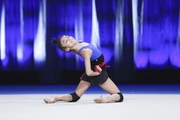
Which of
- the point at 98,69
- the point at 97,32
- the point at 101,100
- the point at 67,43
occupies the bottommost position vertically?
the point at 101,100

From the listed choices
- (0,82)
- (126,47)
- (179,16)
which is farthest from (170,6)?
(0,82)

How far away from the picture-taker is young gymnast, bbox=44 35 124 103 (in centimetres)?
343

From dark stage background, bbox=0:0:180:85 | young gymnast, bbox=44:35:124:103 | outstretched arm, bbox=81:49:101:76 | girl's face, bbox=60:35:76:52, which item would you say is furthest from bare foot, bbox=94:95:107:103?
dark stage background, bbox=0:0:180:85

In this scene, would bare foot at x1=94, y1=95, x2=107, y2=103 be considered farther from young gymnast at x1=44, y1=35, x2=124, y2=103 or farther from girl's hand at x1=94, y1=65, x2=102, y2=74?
girl's hand at x1=94, y1=65, x2=102, y2=74

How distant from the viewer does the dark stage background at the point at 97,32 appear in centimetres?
749

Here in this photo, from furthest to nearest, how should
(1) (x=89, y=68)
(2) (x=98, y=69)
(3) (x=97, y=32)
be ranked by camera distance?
1. (3) (x=97, y=32)
2. (2) (x=98, y=69)
3. (1) (x=89, y=68)

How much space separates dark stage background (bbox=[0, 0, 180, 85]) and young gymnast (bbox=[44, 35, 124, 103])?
3.93m

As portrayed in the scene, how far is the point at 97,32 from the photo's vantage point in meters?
7.57

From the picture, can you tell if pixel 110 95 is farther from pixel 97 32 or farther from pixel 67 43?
pixel 97 32

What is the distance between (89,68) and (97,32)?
4265 millimetres

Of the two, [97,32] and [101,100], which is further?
[97,32]

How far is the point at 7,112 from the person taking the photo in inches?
110

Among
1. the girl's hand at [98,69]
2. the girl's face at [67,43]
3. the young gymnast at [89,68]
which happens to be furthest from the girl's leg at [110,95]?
the girl's face at [67,43]

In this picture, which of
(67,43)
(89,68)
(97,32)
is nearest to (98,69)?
(89,68)
